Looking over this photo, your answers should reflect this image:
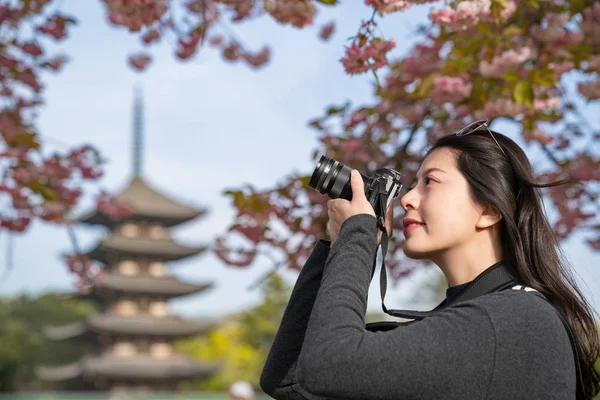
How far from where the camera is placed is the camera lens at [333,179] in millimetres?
1331

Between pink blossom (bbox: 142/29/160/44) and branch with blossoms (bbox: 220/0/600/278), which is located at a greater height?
→ pink blossom (bbox: 142/29/160/44)

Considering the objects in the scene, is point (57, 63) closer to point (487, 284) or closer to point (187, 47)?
point (187, 47)

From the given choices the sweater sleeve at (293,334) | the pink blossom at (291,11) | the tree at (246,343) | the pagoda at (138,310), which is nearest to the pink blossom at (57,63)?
the pink blossom at (291,11)

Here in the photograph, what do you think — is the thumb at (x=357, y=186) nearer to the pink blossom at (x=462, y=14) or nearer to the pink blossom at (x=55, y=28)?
the pink blossom at (x=462, y=14)

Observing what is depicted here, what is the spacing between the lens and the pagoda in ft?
83.3

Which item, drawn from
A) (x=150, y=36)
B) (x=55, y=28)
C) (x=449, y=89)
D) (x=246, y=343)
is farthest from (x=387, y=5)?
(x=246, y=343)

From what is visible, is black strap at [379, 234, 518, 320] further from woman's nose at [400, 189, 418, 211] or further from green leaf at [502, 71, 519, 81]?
green leaf at [502, 71, 519, 81]

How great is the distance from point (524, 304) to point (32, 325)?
1692 inches

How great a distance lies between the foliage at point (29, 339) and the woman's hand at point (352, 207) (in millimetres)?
31135

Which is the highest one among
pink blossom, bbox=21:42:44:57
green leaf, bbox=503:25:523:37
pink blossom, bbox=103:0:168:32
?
pink blossom, bbox=21:42:44:57

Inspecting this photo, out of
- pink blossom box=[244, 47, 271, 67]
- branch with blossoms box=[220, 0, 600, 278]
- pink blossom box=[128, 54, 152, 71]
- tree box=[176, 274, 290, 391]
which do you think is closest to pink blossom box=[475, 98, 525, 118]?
branch with blossoms box=[220, 0, 600, 278]

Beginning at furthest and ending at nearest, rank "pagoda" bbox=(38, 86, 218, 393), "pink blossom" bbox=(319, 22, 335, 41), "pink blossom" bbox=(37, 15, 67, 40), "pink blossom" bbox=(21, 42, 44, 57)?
"pagoda" bbox=(38, 86, 218, 393) → "pink blossom" bbox=(319, 22, 335, 41) → "pink blossom" bbox=(21, 42, 44, 57) → "pink blossom" bbox=(37, 15, 67, 40)

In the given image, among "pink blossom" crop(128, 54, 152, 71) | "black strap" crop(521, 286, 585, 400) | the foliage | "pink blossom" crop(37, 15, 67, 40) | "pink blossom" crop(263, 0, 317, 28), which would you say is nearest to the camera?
"black strap" crop(521, 286, 585, 400)

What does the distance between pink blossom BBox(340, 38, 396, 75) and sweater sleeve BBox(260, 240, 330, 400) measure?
1275 millimetres
